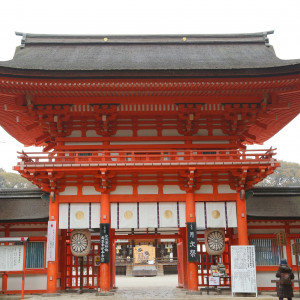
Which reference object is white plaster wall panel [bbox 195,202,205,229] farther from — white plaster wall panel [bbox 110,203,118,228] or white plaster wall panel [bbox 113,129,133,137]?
white plaster wall panel [bbox 113,129,133,137]

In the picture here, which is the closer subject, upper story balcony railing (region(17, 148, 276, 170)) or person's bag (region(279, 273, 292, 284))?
person's bag (region(279, 273, 292, 284))

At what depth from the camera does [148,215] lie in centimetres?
1477

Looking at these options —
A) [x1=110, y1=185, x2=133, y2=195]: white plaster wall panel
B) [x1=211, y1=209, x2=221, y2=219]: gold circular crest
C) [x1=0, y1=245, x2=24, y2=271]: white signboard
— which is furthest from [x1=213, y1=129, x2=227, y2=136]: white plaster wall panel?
[x1=0, y1=245, x2=24, y2=271]: white signboard

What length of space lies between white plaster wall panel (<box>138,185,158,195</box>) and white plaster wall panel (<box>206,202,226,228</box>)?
206 cm

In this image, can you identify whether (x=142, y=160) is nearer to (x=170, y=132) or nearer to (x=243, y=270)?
(x=170, y=132)

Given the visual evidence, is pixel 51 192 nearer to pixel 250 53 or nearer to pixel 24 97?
pixel 24 97

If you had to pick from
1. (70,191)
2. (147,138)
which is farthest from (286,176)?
(70,191)

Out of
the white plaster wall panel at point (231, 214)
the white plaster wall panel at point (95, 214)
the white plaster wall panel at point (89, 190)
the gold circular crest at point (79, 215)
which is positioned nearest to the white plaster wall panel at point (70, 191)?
the white plaster wall panel at point (89, 190)

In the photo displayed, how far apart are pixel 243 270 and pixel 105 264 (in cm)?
486

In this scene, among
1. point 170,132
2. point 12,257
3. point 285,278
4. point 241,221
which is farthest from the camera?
point 170,132

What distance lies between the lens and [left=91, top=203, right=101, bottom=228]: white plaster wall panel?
14703mm

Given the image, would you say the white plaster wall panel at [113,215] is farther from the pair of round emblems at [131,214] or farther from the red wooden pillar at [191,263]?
the red wooden pillar at [191,263]

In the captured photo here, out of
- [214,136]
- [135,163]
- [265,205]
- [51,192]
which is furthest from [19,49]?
[265,205]

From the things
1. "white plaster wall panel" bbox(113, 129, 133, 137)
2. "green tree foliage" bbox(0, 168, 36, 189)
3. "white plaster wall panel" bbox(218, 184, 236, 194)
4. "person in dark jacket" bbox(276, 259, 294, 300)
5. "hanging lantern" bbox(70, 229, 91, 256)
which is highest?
"green tree foliage" bbox(0, 168, 36, 189)
